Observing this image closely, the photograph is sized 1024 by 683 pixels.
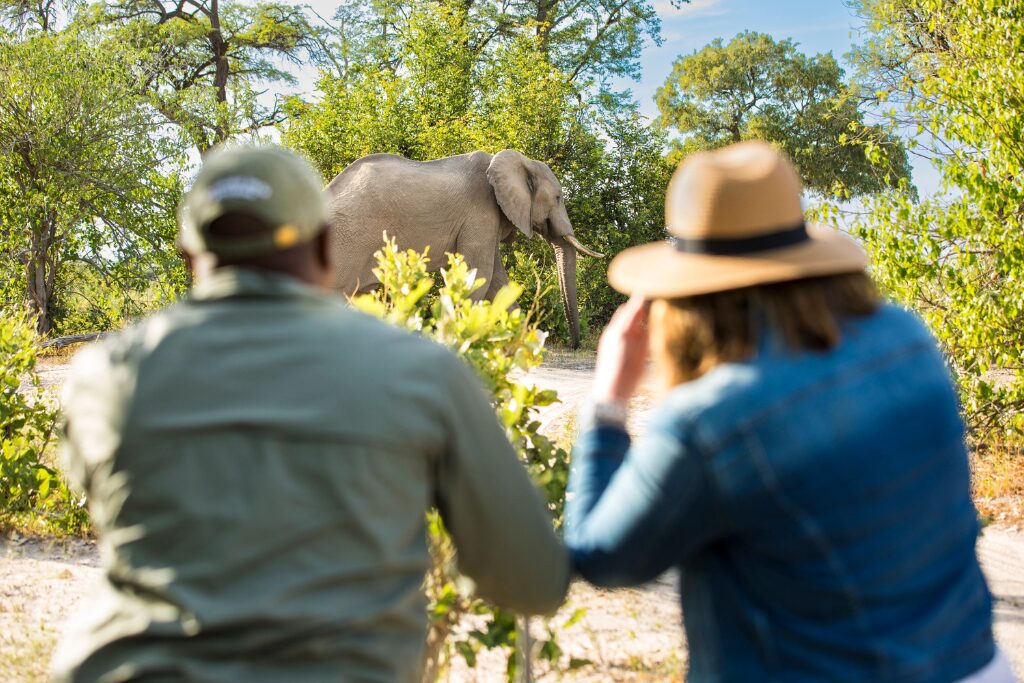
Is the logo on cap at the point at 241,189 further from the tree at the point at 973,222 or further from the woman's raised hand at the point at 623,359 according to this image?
the tree at the point at 973,222

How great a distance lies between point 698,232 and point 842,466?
42 cm

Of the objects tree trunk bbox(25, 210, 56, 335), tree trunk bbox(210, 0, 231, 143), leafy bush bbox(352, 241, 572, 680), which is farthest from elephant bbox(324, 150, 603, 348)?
tree trunk bbox(210, 0, 231, 143)

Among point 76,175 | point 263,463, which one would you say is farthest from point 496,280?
point 263,463

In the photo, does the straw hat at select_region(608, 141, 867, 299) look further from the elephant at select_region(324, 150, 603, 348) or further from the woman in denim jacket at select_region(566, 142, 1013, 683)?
the elephant at select_region(324, 150, 603, 348)

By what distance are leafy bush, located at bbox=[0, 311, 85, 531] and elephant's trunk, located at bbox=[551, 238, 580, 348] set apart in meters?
8.52

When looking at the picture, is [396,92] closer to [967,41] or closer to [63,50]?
[63,50]

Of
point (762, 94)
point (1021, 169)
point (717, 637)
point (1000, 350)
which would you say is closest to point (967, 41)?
point (1021, 169)

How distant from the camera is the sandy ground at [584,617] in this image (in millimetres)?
3400

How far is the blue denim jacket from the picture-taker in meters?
1.28

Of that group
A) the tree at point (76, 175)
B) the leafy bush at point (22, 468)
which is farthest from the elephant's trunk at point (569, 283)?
the leafy bush at point (22, 468)

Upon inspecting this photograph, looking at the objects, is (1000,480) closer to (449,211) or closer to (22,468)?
(22,468)

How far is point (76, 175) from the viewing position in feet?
49.1

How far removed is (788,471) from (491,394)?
5.06 feet

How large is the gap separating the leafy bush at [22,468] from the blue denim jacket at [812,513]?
455 cm
